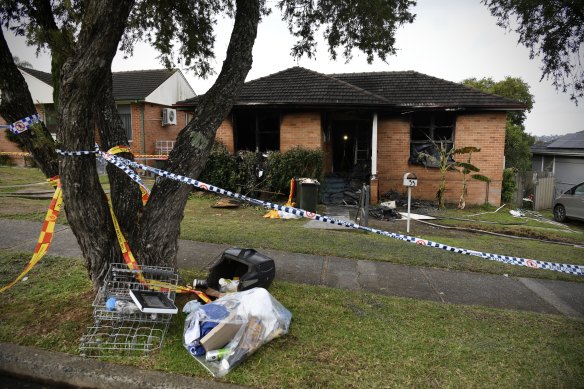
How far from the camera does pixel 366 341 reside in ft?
10.7

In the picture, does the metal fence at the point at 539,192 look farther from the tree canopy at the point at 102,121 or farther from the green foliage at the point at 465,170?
the tree canopy at the point at 102,121

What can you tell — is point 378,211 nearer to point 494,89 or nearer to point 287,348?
point 287,348

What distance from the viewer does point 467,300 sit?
437cm

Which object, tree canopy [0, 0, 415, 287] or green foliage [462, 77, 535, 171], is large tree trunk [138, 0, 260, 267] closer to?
tree canopy [0, 0, 415, 287]

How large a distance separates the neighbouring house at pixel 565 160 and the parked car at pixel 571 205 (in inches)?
449

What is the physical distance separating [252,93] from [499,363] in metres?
11.7

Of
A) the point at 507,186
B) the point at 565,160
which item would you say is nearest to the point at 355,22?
the point at 507,186

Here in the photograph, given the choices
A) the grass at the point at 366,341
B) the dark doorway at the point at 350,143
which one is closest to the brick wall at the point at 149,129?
the dark doorway at the point at 350,143

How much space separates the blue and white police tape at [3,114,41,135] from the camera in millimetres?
3456

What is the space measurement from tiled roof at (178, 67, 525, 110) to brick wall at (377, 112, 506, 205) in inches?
27.7

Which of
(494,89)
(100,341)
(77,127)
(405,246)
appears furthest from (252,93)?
(494,89)

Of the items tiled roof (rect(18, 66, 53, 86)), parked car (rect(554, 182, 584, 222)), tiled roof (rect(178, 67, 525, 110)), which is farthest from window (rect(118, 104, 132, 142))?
parked car (rect(554, 182, 584, 222))

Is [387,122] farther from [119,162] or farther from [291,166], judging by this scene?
[119,162]

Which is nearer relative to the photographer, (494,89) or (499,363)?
(499,363)
